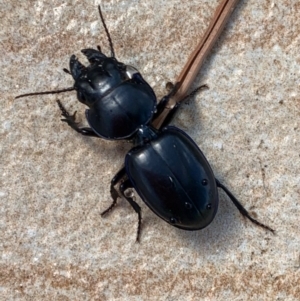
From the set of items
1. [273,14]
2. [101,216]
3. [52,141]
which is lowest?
[101,216]

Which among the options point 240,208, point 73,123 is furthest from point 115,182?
point 240,208

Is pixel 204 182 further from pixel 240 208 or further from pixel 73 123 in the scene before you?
pixel 73 123

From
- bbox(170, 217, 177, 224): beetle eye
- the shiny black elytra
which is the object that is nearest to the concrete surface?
the shiny black elytra

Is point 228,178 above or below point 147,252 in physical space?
above

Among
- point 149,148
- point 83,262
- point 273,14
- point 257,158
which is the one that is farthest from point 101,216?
point 273,14

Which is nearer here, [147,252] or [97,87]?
[97,87]

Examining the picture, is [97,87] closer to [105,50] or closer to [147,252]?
[105,50]
